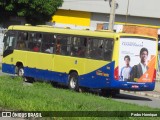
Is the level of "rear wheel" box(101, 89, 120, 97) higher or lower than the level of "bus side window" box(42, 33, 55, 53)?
lower

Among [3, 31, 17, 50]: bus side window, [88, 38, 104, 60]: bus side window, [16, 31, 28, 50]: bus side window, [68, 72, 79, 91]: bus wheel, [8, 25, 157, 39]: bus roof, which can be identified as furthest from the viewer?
[3, 31, 17, 50]: bus side window

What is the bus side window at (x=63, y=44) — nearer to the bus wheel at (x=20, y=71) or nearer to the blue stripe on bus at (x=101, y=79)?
the blue stripe on bus at (x=101, y=79)

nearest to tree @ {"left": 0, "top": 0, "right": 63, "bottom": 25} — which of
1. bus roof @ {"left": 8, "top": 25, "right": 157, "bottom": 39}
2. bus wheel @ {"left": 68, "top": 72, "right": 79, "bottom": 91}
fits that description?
bus roof @ {"left": 8, "top": 25, "right": 157, "bottom": 39}

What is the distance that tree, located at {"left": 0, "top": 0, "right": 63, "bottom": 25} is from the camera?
51.6 m

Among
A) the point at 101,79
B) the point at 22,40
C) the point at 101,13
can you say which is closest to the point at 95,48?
the point at 101,79

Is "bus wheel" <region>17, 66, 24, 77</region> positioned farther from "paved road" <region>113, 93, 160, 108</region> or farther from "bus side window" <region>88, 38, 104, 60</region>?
"paved road" <region>113, 93, 160, 108</region>

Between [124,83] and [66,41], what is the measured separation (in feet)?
12.0

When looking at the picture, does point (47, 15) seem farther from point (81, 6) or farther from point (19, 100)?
point (19, 100)

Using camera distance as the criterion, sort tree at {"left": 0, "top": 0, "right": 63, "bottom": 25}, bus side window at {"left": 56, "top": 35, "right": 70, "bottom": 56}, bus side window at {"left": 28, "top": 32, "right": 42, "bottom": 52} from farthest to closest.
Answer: tree at {"left": 0, "top": 0, "right": 63, "bottom": 25} → bus side window at {"left": 28, "top": 32, "right": 42, "bottom": 52} → bus side window at {"left": 56, "top": 35, "right": 70, "bottom": 56}

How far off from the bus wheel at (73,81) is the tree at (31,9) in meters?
29.2

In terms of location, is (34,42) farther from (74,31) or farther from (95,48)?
(95,48)

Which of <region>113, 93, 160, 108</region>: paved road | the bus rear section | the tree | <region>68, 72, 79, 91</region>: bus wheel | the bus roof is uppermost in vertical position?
the tree

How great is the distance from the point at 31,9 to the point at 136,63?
32.7m

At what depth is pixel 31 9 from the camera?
52.8 metres
